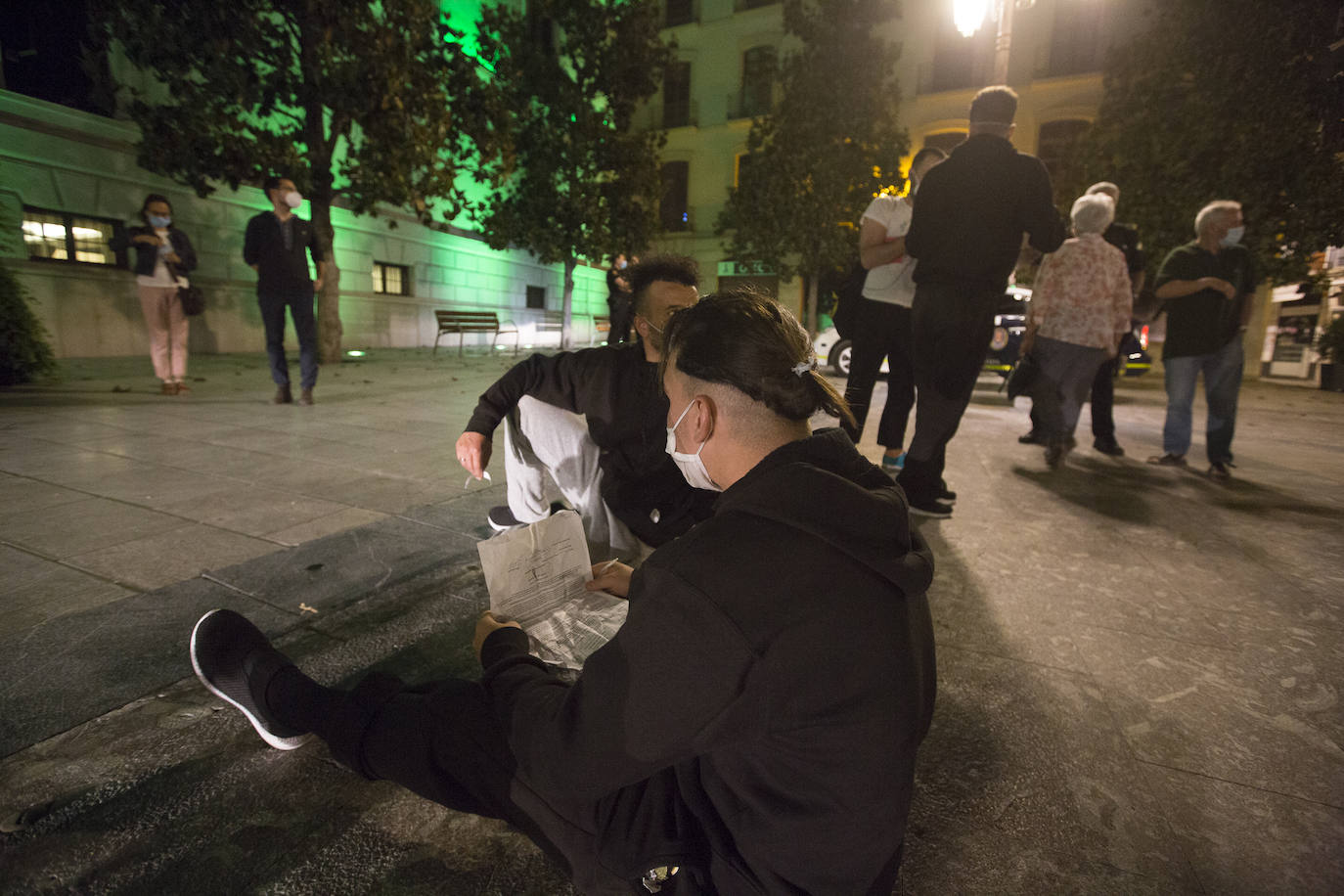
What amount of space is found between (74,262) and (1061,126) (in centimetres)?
2423

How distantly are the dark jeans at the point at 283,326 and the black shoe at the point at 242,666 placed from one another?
5477 mm

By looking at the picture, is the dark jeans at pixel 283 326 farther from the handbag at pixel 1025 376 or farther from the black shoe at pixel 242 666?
the handbag at pixel 1025 376

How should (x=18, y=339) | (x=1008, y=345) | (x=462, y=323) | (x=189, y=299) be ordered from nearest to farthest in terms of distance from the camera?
(x=18, y=339)
(x=189, y=299)
(x=1008, y=345)
(x=462, y=323)

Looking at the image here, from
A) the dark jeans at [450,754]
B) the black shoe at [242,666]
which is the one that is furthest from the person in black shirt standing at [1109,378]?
the black shoe at [242,666]

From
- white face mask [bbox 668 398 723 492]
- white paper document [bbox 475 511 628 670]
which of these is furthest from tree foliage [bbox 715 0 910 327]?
white face mask [bbox 668 398 723 492]

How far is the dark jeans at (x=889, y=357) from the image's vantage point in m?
4.34

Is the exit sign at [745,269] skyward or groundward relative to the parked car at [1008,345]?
skyward

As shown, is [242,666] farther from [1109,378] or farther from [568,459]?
[1109,378]

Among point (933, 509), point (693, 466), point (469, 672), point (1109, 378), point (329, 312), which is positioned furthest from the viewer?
point (329, 312)

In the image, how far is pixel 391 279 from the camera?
53.3ft

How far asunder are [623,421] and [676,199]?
2534 cm

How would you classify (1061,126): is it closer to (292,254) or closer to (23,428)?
(292,254)

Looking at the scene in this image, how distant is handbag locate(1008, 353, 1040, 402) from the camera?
16.1ft

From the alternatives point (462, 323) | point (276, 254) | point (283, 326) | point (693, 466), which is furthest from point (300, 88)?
Answer: point (693, 466)
